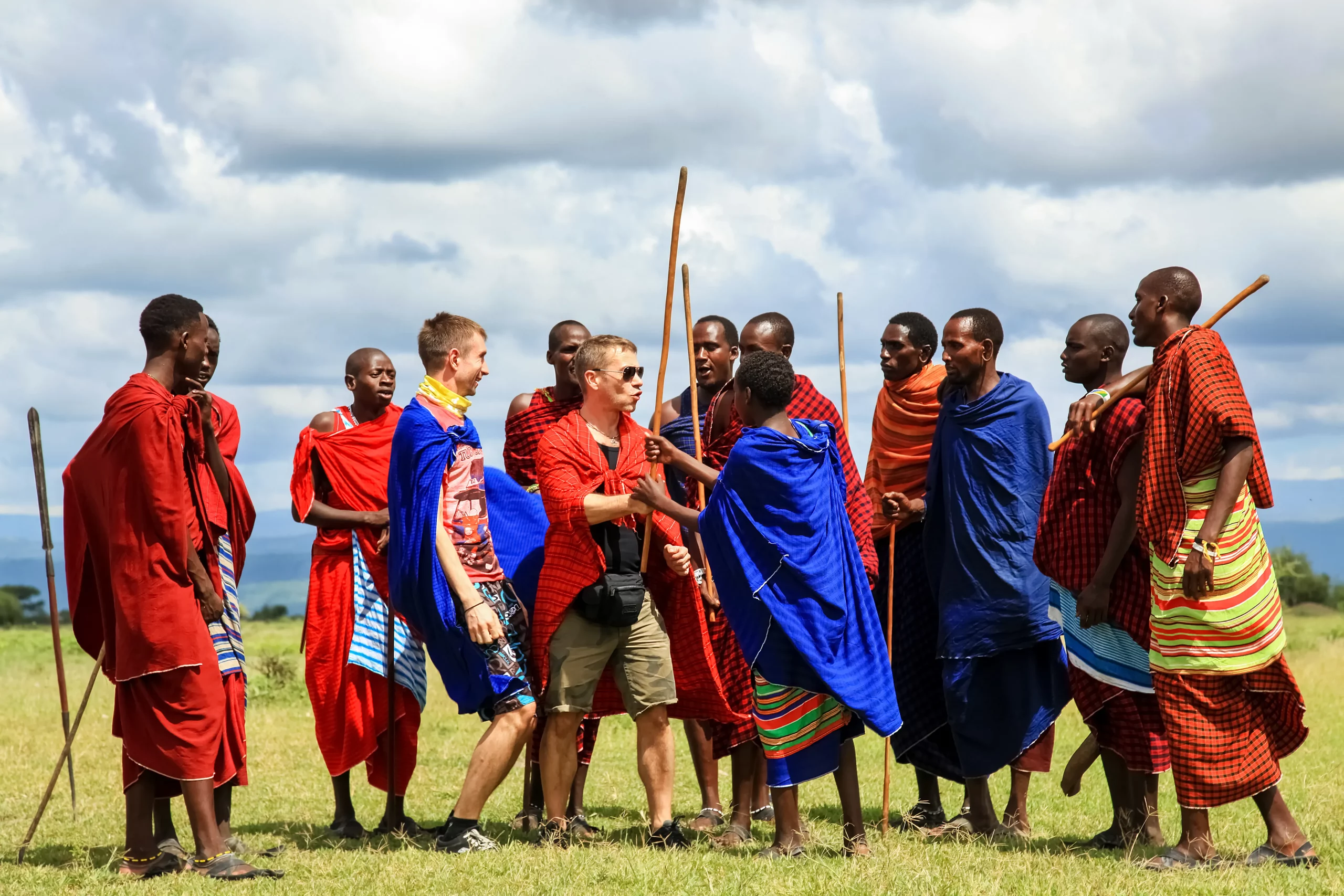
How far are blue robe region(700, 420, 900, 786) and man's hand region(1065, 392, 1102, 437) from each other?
1271 millimetres

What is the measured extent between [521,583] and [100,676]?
46.4 ft

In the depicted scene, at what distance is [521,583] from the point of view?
821cm

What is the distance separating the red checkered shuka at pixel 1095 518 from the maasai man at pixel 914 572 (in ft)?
2.75

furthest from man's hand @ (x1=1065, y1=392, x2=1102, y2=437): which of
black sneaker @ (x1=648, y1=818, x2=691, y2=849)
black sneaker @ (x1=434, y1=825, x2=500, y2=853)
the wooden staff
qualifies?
black sneaker @ (x1=434, y1=825, x2=500, y2=853)

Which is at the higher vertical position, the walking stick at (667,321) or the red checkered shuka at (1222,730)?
the walking stick at (667,321)

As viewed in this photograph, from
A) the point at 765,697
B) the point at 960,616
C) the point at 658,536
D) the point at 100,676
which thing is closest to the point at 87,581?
the point at 658,536

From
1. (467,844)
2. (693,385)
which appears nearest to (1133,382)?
(693,385)

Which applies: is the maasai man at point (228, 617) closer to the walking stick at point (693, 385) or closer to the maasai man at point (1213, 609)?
the walking stick at point (693, 385)

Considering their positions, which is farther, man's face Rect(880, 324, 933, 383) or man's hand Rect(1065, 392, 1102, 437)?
man's face Rect(880, 324, 933, 383)

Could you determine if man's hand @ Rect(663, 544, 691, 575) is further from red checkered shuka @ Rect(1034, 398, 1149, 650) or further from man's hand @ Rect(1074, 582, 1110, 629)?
man's hand @ Rect(1074, 582, 1110, 629)

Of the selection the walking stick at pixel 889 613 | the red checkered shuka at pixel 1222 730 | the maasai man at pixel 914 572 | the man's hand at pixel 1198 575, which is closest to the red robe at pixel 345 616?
the walking stick at pixel 889 613

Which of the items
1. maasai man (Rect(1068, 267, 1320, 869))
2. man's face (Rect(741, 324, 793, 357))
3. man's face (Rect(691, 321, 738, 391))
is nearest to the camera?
maasai man (Rect(1068, 267, 1320, 869))

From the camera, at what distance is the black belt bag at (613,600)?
24.4 ft

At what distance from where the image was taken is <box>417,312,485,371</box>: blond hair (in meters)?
7.82
